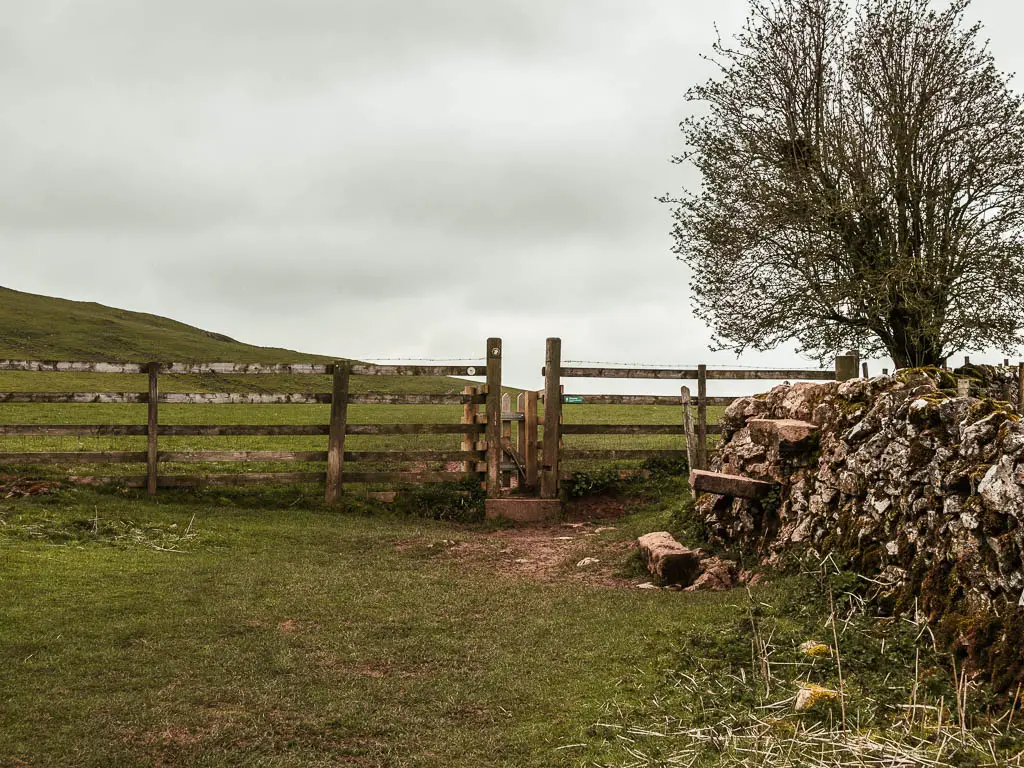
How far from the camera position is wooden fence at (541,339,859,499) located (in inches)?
550

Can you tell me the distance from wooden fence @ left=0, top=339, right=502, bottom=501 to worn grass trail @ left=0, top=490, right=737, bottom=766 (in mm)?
2794

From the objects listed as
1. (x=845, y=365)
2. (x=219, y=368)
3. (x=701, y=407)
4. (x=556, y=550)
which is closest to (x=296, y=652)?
(x=556, y=550)

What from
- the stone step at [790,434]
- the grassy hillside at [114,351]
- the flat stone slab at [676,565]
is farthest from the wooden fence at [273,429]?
the grassy hillside at [114,351]

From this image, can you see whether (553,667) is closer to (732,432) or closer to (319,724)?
(319,724)

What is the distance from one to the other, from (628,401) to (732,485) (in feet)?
18.6

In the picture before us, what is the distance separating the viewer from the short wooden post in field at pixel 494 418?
1396 cm

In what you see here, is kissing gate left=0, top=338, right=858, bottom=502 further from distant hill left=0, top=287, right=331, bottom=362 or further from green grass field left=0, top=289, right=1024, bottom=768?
distant hill left=0, top=287, right=331, bottom=362

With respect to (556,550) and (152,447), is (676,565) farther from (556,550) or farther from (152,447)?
(152,447)

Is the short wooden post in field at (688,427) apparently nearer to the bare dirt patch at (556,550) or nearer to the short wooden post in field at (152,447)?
the bare dirt patch at (556,550)

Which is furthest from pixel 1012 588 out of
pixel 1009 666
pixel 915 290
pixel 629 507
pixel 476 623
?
pixel 915 290

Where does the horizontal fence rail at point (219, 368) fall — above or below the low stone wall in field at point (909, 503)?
above

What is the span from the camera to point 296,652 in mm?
6398

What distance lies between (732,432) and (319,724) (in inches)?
268

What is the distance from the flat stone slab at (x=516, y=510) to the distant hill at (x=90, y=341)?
41.6 m
